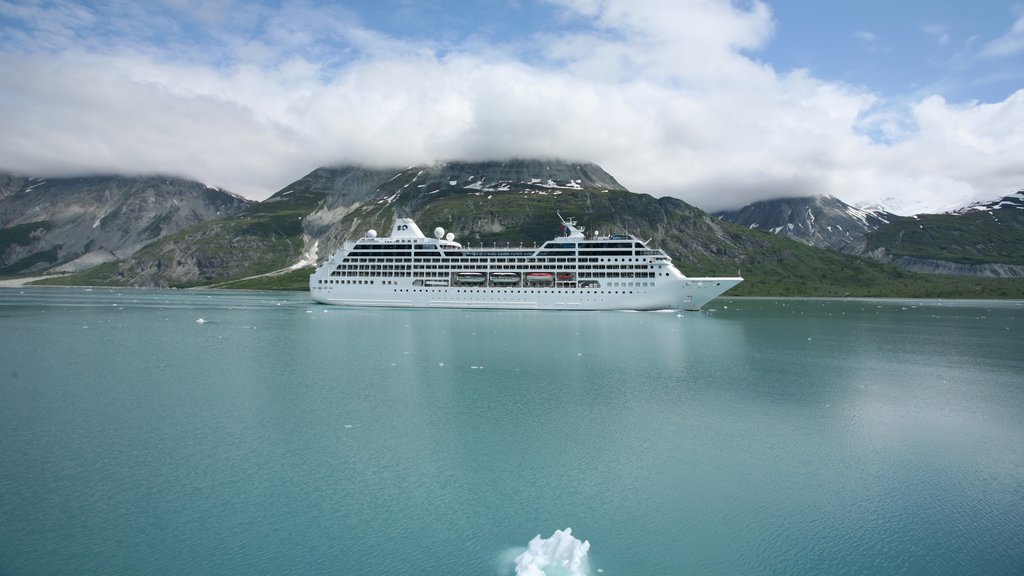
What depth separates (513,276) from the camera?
8150cm

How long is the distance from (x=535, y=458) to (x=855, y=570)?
27.6ft

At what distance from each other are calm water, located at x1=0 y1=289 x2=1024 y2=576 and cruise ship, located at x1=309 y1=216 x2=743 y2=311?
131 feet

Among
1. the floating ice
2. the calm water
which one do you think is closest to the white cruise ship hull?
the calm water

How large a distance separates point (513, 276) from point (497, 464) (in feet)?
213

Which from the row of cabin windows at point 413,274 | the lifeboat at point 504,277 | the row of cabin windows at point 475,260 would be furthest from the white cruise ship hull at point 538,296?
the row of cabin windows at point 475,260

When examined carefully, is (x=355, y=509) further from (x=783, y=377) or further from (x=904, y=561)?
(x=783, y=377)

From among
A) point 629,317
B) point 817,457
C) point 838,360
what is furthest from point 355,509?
point 629,317

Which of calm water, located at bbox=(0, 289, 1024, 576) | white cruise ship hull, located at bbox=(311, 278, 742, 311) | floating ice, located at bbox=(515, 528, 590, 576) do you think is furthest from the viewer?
white cruise ship hull, located at bbox=(311, 278, 742, 311)

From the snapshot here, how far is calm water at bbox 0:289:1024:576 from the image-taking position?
11.8m

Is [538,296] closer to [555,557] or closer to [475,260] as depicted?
[475,260]

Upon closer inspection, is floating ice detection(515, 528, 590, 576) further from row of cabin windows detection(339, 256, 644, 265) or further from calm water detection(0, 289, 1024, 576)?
row of cabin windows detection(339, 256, 644, 265)

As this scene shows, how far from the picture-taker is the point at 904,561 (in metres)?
11.7

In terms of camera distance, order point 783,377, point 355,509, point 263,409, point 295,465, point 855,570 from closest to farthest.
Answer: point 855,570, point 355,509, point 295,465, point 263,409, point 783,377

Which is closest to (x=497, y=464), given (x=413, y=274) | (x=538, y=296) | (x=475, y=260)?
(x=538, y=296)
